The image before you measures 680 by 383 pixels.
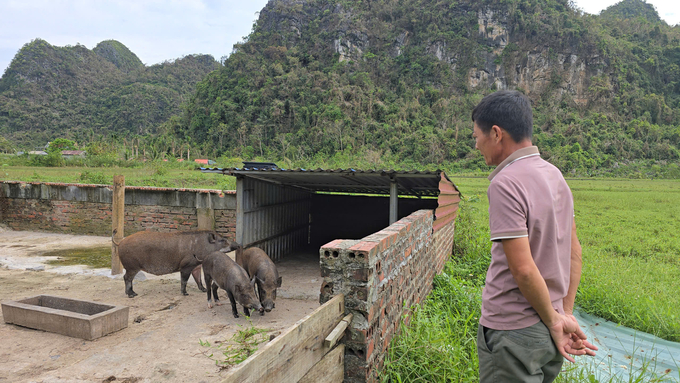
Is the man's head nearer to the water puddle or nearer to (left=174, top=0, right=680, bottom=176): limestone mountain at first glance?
the water puddle

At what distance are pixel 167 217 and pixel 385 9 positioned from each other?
66.6 metres

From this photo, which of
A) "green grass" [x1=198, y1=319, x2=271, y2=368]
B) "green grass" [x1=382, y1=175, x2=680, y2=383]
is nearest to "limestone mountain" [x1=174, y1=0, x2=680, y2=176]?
"green grass" [x1=382, y1=175, x2=680, y2=383]

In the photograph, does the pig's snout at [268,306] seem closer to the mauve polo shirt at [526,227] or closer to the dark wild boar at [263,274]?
the dark wild boar at [263,274]

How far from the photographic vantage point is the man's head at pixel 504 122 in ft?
5.62

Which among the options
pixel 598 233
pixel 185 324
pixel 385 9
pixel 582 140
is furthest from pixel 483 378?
pixel 385 9

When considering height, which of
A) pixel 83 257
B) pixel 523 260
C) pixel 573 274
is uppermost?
pixel 523 260

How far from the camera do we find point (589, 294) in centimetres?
655

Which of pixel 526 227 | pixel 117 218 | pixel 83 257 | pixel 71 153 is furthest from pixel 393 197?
pixel 71 153

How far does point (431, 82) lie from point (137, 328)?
194 feet

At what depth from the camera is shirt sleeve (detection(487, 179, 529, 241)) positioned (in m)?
1.51

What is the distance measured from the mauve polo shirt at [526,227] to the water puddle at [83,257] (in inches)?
372

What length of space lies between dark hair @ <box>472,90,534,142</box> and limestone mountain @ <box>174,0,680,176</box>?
33673mm

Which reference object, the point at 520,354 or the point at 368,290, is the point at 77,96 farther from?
the point at 520,354

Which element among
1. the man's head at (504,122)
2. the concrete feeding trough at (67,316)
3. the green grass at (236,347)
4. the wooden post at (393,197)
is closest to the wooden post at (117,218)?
the concrete feeding trough at (67,316)
